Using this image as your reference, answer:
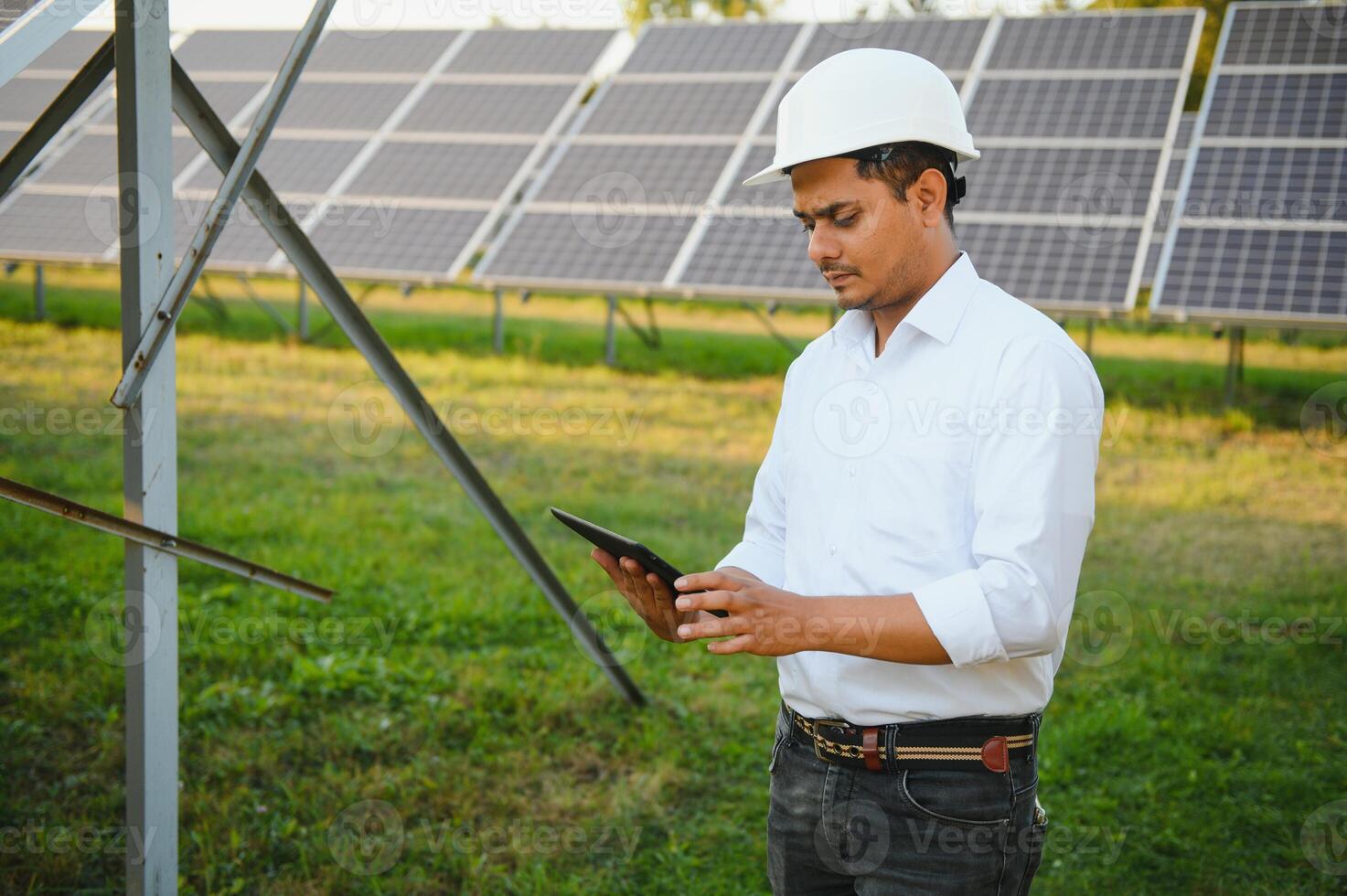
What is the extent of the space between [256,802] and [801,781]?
2.33 meters

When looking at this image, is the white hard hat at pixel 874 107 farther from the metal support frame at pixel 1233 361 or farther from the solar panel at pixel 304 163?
the solar panel at pixel 304 163

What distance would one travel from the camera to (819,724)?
1.81m

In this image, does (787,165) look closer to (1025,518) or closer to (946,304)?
(946,304)

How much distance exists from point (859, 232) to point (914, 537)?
464 millimetres

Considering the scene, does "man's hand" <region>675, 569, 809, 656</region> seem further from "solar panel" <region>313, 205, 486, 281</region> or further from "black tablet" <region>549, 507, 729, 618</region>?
"solar panel" <region>313, 205, 486, 281</region>

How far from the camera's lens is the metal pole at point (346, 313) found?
95.1 inches

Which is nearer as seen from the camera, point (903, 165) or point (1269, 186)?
point (903, 165)

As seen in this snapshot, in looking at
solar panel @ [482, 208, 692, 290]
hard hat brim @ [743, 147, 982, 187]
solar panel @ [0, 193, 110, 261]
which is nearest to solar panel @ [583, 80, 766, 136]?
solar panel @ [482, 208, 692, 290]

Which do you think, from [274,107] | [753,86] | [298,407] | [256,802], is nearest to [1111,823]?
[256,802]

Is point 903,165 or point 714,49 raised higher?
point 714,49

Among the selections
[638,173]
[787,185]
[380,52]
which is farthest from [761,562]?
[380,52]

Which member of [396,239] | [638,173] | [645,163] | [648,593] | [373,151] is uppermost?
[373,151]

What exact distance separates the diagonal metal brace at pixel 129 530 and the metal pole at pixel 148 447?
0.04 m

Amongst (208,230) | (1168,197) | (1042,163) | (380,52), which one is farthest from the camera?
(380,52)
